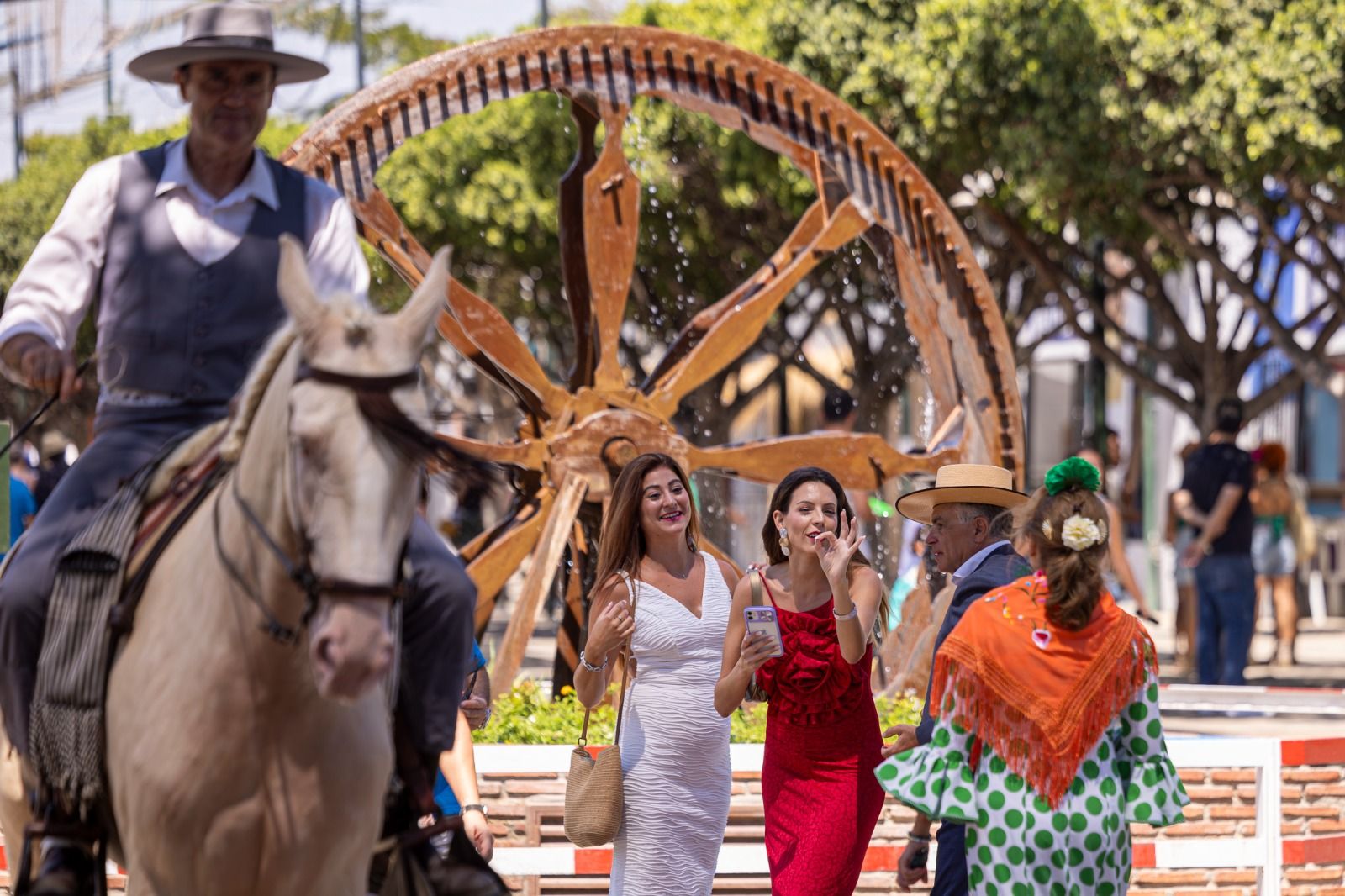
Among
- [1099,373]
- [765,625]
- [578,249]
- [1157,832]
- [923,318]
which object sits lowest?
[1157,832]

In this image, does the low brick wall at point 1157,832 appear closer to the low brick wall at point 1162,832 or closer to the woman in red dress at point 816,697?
the low brick wall at point 1162,832

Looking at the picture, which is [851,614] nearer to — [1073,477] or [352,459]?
[1073,477]

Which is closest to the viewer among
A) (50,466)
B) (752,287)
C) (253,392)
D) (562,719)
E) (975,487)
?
(253,392)

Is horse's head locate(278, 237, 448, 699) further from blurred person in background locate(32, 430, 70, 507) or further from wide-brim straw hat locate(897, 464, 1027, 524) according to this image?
blurred person in background locate(32, 430, 70, 507)

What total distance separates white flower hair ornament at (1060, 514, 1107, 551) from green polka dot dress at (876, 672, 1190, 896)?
0.44 m

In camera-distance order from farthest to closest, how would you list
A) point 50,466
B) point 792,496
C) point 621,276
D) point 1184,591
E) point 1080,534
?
point 50,466 < point 1184,591 < point 621,276 < point 792,496 < point 1080,534

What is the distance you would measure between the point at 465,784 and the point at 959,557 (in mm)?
1669

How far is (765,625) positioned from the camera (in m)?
5.73

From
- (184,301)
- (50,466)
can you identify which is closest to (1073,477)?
(184,301)

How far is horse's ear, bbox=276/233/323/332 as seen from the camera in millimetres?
3701

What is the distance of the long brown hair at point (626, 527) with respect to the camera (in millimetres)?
6273

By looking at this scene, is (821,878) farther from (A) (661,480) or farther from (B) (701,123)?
(B) (701,123)

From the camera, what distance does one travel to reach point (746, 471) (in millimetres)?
10852

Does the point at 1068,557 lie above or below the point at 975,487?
below
